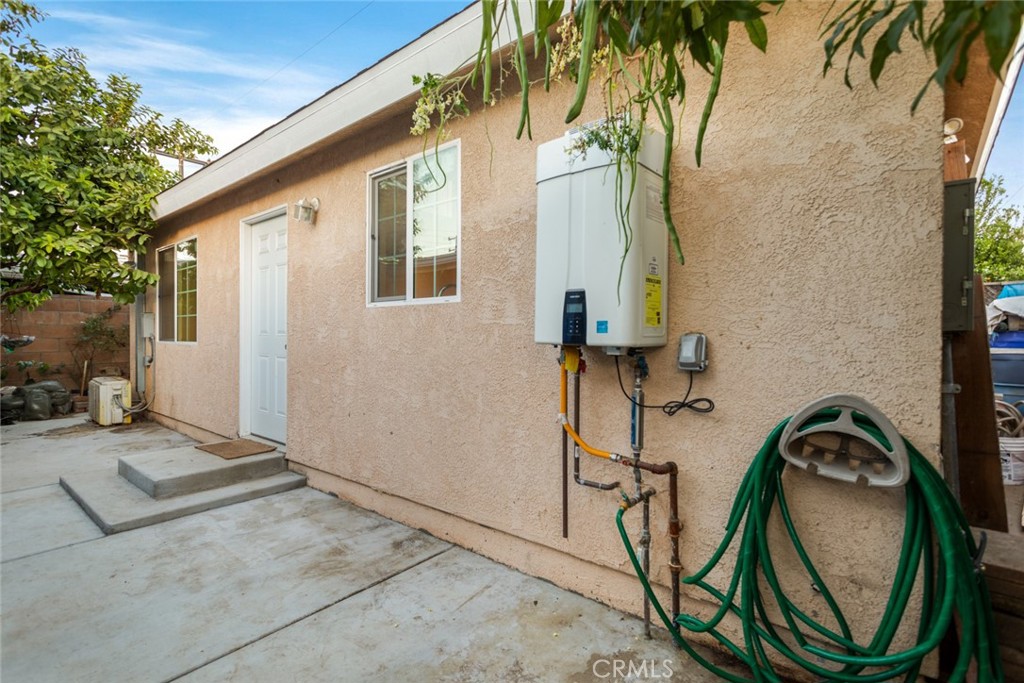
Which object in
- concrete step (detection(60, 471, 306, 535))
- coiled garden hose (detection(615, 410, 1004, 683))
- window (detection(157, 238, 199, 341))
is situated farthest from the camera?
window (detection(157, 238, 199, 341))

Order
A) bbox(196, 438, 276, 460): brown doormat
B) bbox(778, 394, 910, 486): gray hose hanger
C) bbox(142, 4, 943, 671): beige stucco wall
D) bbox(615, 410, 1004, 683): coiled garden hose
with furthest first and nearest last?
bbox(196, 438, 276, 460): brown doormat < bbox(142, 4, 943, 671): beige stucco wall < bbox(778, 394, 910, 486): gray hose hanger < bbox(615, 410, 1004, 683): coiled garden hose

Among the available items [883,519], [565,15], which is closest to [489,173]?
[565,15]

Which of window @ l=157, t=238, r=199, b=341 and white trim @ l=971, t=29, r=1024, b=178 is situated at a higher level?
white trim @ l=971, t=29, r=1024, b=178

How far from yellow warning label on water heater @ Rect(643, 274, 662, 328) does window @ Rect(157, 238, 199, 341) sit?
617 cm

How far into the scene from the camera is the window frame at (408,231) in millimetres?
3119

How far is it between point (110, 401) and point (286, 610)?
258 inches

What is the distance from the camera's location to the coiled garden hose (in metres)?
1.49

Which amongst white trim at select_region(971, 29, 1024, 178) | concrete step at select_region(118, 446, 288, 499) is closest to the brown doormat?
concrete step at select_region(118, 446, 288, 499)

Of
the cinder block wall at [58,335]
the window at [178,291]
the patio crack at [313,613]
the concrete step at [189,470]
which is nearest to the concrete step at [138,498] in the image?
the concrete step at [189,470]

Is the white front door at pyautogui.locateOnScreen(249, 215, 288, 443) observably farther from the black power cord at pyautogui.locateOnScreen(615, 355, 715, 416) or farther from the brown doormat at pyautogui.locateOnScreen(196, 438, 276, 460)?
the black power cord at pyautogui.locateOnScreen(615, 355, 715, 416)

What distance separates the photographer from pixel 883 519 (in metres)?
1.73

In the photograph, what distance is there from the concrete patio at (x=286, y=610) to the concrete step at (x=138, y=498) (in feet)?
0.31

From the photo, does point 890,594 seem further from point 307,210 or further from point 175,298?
point 175,298

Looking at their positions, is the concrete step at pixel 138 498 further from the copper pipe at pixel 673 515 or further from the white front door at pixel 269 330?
the copper pipe at pixel 673 515
